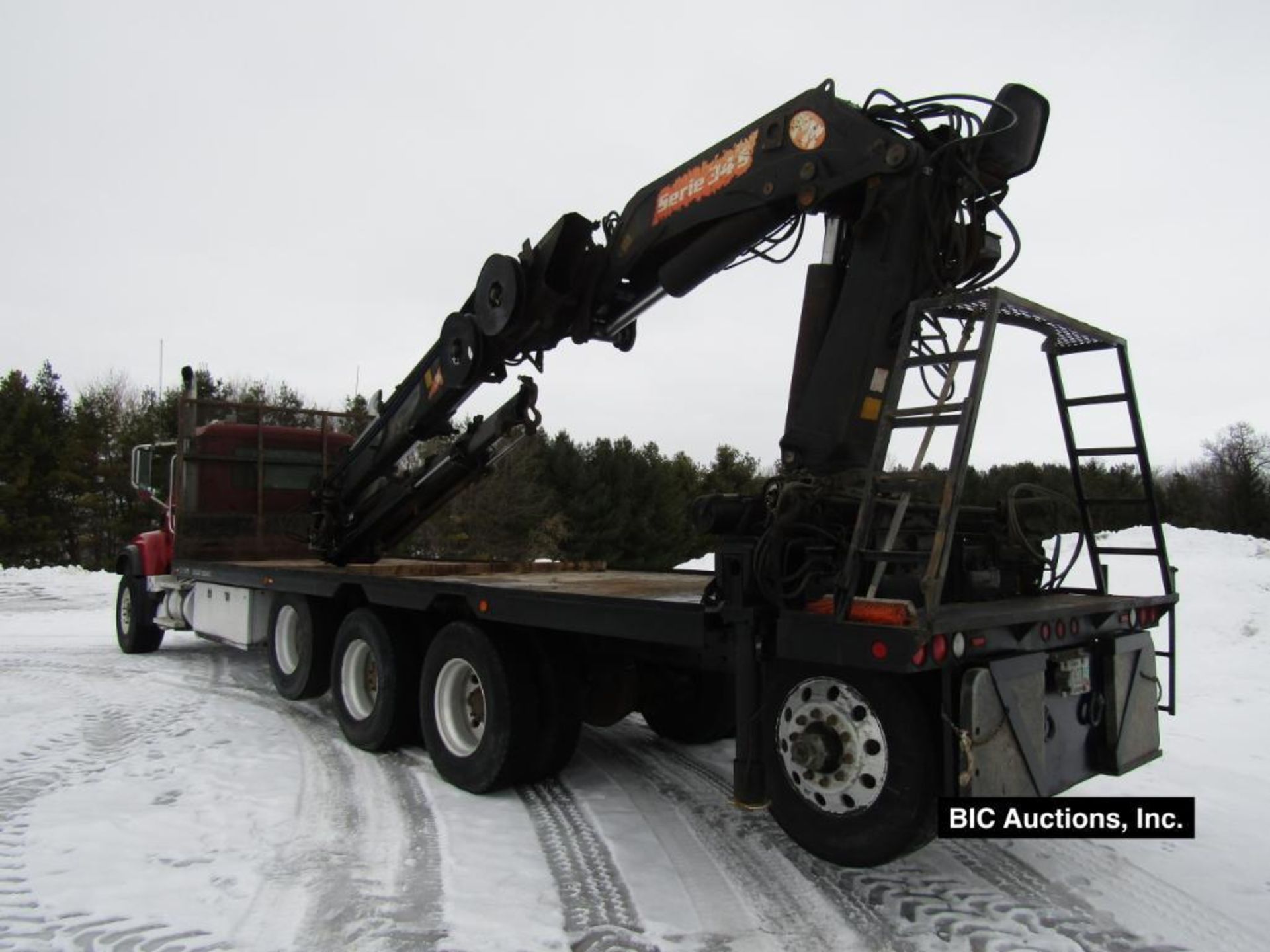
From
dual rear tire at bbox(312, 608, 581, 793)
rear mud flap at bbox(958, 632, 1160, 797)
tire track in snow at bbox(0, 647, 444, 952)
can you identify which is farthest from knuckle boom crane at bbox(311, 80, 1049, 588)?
tire track in snow at bbox(0, 647, 444, 952)

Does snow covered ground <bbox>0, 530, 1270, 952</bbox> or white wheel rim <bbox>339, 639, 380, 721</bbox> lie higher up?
white wheel rim <bbox>339, 639, 380, 721</bbox>

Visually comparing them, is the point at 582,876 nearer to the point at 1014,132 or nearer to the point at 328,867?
the point at 328,867

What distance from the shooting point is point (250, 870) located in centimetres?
416

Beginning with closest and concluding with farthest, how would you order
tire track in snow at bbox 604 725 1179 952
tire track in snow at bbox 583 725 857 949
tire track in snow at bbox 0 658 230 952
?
tire track in snow at bbox 0 658 230 952 < tire track in snow at bbox 604 725 1179 952 < tire track in snow at bbox 583 725 857 949

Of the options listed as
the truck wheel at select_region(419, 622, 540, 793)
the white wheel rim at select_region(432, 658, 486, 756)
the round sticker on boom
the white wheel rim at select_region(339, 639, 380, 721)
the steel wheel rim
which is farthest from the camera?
the steel wheel rim

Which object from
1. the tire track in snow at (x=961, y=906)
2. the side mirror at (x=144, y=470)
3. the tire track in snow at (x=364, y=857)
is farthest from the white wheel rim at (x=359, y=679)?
the side mirror at (x=144, y=470)

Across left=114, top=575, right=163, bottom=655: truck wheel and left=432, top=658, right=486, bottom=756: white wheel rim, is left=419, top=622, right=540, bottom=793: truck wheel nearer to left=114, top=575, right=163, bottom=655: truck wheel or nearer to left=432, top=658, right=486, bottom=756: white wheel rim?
left=432, top=658, right=486, bottom=756: white wheel rim

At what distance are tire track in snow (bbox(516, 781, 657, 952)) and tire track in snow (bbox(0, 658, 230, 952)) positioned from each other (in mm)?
1374

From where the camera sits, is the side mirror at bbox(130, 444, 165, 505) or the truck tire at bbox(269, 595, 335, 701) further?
the side mirror at bbox(130, 444, 165, 505)

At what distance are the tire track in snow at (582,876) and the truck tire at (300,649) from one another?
273cm

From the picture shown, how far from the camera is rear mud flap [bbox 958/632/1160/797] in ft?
11.9

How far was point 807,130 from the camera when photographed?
4609 millimetres

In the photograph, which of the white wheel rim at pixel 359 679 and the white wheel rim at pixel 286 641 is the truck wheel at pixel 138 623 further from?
the white wheel rim at pixel 359 679

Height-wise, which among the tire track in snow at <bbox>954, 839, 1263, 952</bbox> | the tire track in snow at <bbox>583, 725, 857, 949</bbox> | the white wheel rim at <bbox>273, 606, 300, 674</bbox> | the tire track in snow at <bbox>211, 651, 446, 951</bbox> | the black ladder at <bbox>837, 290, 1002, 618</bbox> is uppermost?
the black ladder at <bbox>837, 290, 1002, 618</bbox>
